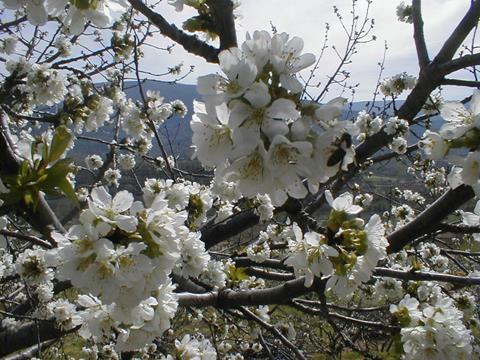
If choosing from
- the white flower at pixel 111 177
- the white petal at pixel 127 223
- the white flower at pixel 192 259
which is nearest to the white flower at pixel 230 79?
the white petal at pixel 127 223

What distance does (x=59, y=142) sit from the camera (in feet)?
4.56

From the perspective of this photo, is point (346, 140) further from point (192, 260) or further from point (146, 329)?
point (192, 260)

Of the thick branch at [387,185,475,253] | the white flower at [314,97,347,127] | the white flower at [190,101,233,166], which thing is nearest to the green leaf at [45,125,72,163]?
the white flower at [190,101,233,166]

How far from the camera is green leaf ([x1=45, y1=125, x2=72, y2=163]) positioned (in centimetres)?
137

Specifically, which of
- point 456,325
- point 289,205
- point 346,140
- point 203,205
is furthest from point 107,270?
point 456,325

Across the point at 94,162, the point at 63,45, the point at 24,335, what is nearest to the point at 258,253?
the point at 24,335

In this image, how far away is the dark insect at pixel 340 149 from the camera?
1.13 metres

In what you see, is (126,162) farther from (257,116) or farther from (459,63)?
(257,116)

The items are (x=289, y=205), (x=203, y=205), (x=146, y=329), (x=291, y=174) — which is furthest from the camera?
(x=203, y=205)

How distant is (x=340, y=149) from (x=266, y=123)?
0.23 meters

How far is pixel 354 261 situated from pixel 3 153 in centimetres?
135

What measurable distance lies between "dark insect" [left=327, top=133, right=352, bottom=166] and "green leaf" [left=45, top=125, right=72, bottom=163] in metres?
0.85

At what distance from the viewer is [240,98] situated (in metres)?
1.07

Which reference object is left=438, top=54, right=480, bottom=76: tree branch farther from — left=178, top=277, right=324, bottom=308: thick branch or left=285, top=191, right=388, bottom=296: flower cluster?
left=178, top=277, right=324, bottom=308: thick branch
